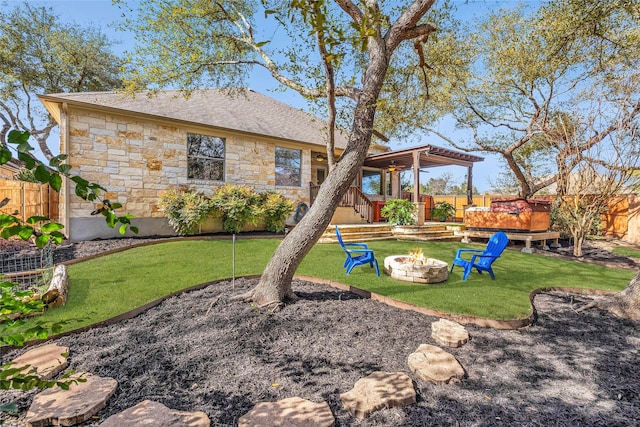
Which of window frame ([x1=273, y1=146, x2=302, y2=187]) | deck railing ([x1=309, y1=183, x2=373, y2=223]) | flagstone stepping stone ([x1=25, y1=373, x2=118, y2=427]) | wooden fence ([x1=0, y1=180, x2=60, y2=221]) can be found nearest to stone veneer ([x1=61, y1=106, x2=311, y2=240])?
window frame ([x1=273, y1=146, x2=302, y2=187])

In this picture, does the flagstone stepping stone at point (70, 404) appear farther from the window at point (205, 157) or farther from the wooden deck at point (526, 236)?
the wooden deck at point (526, 236)

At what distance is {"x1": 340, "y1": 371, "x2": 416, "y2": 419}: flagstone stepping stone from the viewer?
2295 millimetres

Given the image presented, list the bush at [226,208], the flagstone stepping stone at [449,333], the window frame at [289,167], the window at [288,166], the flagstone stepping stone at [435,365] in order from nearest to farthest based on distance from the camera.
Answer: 1. the flagstone stepping stone at [435,365]
2. the flagstone stepping stone at [449,333]
3. the bush at [226,208]
4. the window frame at [289,167]
5. the window at [288,166]

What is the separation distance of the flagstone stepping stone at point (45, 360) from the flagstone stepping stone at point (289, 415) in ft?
6.24

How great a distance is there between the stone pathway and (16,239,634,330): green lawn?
2.46 feet

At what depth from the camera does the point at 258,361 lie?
115 inches

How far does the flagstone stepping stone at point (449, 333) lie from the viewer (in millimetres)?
3289

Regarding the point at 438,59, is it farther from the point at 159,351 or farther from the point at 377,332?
the point at 159,351

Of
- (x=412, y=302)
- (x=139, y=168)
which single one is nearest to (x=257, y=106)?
(x=139, y=168)

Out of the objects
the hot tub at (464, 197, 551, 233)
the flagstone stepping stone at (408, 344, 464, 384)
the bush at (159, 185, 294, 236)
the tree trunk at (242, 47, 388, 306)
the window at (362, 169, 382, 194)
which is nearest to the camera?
the flagstone stepping stone at (408, 344, 464, 384)

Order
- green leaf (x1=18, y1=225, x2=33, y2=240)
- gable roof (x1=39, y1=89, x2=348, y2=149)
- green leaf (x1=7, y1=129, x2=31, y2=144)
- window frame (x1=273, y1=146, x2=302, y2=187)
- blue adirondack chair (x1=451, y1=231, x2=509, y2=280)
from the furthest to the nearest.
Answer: window frame (x1=273, y1=146, x2=302, y2=187), gable roof (x1=39, y1=89, x2=348, y2=149), blue adirondack chair (x1=451, y1=231, x2=509, y2=280), green leaf (x1=18, y1=225, x2=33, y2=240), green leaf (x1=7, y1=129, x2=31, y2=144)

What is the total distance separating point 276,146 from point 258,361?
9.74m

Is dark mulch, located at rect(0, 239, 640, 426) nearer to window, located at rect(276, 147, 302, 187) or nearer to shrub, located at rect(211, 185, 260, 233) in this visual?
shrub, located at rect(211, 185, 260, 233)

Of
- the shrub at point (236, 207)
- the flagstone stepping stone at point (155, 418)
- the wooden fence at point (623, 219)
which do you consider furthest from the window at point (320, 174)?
the flagstone stepping stone at point (155, 418)
